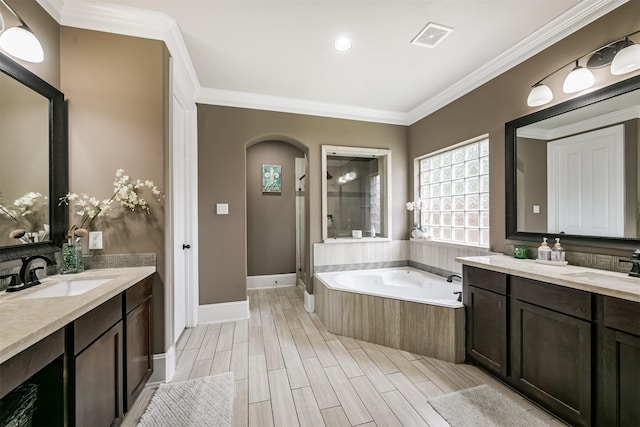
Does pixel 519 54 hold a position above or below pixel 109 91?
above

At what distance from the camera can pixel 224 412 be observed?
1.59 metres

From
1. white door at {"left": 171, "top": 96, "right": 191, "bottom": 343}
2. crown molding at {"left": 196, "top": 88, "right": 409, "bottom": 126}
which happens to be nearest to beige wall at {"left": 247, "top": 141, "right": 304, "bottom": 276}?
crown molding at {"left": 196, "top": 88, "right": 409, "bottom": 126}

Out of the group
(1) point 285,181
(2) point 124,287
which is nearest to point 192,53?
(2) point 124,287

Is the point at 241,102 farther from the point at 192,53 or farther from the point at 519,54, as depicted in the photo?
the point at 519,54

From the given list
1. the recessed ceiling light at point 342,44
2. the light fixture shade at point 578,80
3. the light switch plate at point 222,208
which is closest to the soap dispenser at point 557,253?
the light fixture shade at point 578,80

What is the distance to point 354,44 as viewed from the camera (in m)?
2.15

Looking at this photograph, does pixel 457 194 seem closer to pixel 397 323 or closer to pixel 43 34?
pixel 397 323

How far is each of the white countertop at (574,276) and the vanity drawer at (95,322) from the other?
2.47m

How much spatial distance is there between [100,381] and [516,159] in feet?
10.9

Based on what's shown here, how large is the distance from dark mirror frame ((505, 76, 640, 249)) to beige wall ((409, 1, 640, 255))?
6 cm

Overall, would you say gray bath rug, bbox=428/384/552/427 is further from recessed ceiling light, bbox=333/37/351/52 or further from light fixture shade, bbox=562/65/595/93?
recessed ceiling light, bbox=333/37/351/52

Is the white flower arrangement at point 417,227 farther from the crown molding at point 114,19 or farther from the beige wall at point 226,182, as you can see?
the crown molding at point 114,19

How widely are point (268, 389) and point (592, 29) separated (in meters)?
3.45

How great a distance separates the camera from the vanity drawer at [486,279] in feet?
6.01
